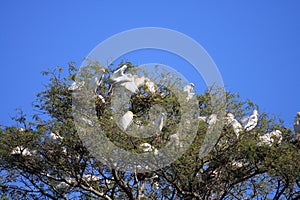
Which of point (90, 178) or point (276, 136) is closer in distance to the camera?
point (276, 136)

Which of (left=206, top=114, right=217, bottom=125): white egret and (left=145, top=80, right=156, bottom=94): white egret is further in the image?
(left=145, top=80, right=156, bottom=94): white egret

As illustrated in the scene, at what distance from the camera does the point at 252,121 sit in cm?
1446

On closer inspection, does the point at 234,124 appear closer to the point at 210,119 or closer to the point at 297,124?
the point at 210,119

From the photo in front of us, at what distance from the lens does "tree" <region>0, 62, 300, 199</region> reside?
1362cm

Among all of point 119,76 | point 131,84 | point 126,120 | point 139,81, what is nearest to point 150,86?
point 139,81

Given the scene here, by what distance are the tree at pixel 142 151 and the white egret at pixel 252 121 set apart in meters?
0.15

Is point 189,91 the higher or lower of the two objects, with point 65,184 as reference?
higher

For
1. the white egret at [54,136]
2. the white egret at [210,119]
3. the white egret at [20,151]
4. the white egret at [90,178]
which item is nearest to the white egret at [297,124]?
the white egret at [210,119]

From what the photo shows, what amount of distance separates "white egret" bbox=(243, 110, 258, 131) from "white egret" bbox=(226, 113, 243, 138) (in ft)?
0.74

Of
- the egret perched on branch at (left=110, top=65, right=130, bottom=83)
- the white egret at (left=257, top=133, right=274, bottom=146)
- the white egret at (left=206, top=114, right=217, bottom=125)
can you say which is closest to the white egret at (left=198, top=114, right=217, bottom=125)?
the white egret at (left=206, top=114, right=217, bottom=125)

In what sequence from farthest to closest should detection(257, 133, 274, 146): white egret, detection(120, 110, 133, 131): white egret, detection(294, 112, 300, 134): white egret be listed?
detection(294, 112, 300, 134): white egret
detection(257, 133, 274, 146): white egret
detection(120, 110, 133, 131): white egret

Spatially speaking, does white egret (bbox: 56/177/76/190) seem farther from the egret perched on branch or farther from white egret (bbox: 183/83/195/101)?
white egret (bbox: 183/83/195/101)

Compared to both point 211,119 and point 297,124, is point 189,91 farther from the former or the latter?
point 297,124

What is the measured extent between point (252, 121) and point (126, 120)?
2884mm
